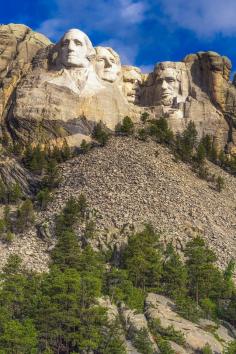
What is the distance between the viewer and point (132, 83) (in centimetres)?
10788

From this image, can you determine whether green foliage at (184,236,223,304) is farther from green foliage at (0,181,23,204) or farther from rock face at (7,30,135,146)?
rock face at (7,30,135,146)

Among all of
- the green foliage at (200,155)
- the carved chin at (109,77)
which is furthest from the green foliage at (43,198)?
the carved chin at (109,77)

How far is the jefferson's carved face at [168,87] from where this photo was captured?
10506cm

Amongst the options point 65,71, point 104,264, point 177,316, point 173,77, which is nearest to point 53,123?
point 65,71

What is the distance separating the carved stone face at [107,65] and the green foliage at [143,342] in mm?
48503

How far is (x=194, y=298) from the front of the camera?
7012cm

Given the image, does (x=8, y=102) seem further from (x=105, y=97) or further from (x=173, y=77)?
(x=173, y=77)

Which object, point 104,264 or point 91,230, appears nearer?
point 104,264

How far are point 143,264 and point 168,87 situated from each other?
40169 mm

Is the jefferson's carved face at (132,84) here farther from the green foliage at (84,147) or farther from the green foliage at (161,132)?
the green foliage at (84,147)

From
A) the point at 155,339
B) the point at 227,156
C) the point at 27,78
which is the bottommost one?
the point at 155,339

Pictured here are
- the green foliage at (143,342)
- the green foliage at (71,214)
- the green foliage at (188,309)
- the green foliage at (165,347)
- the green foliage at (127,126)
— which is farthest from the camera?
the green foliage at (127,126)

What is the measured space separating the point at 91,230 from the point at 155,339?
1784 centimetres

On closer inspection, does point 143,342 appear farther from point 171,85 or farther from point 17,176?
point 171,85
